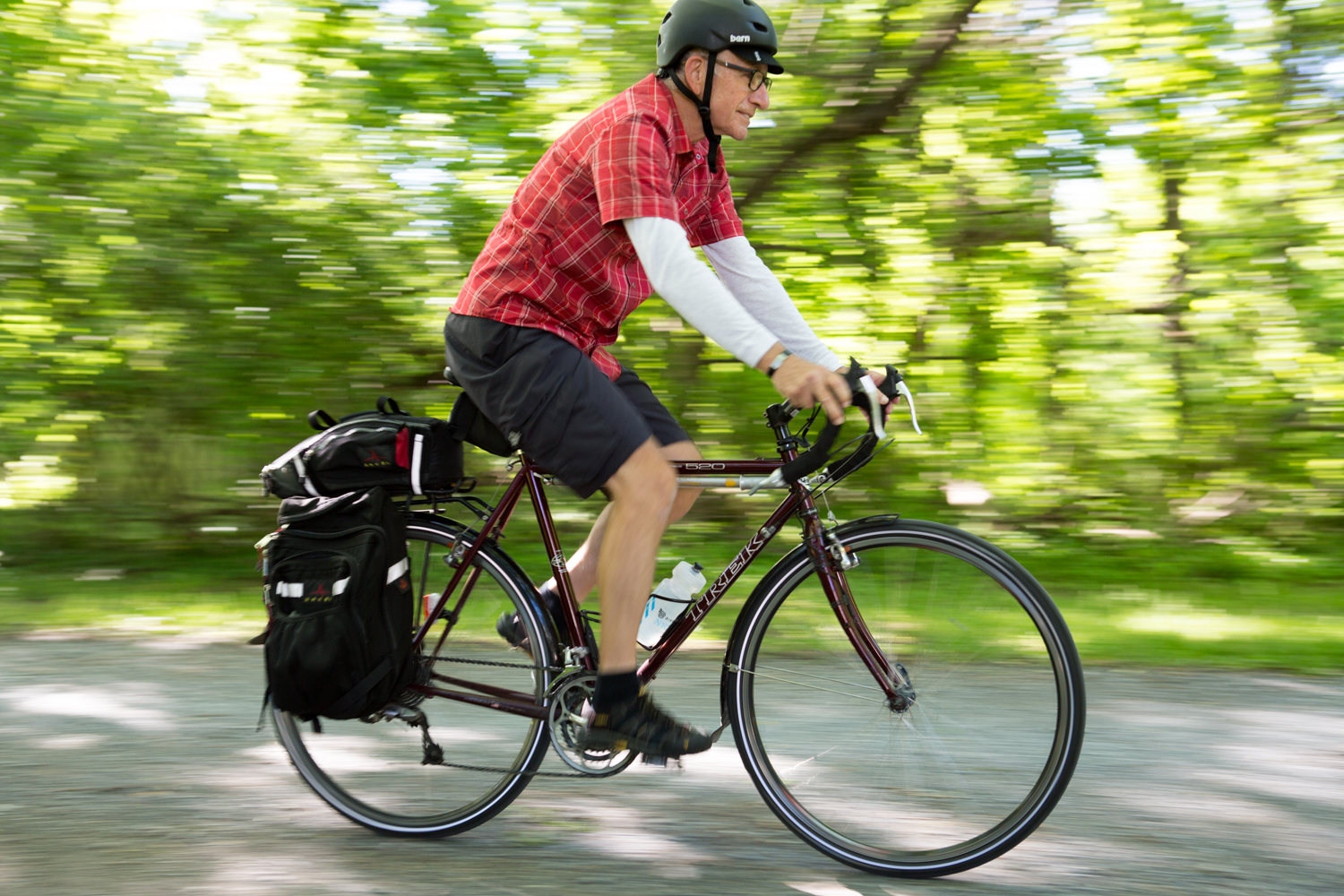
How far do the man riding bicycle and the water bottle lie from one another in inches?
4.9

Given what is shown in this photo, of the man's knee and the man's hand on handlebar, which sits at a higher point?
the man's hand on handlebar

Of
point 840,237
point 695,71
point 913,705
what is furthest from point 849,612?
point 840,237

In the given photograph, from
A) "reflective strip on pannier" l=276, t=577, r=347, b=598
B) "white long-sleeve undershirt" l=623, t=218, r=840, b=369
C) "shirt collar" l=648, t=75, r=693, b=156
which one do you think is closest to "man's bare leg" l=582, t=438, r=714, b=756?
"white long-sleeve undershirt" l=623, t=218, r=840, b=369

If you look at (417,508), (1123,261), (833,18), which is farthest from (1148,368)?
(417,508)

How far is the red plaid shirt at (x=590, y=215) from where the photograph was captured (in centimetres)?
281

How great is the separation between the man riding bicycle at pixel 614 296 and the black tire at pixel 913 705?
30 centimetres

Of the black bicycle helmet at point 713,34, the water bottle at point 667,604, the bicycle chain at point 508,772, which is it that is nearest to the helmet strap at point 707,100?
the black bicycle helmet at point 713,34

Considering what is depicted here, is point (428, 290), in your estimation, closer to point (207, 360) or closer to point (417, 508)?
point (207, 360)

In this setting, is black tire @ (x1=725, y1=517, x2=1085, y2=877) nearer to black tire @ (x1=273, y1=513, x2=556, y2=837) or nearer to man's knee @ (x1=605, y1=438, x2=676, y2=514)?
man's knee @ (x1=605, y1=438, x2=676, y2=514)

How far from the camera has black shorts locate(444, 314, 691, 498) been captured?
2.97 metres

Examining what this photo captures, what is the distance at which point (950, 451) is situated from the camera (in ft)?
21.3

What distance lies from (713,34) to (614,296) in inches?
29.4

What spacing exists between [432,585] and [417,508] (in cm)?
25

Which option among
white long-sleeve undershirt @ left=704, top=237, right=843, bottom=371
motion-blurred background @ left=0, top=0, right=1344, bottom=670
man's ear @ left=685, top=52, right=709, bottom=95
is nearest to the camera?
man's ear @ left=685, top=52, right=709, bottom=95
